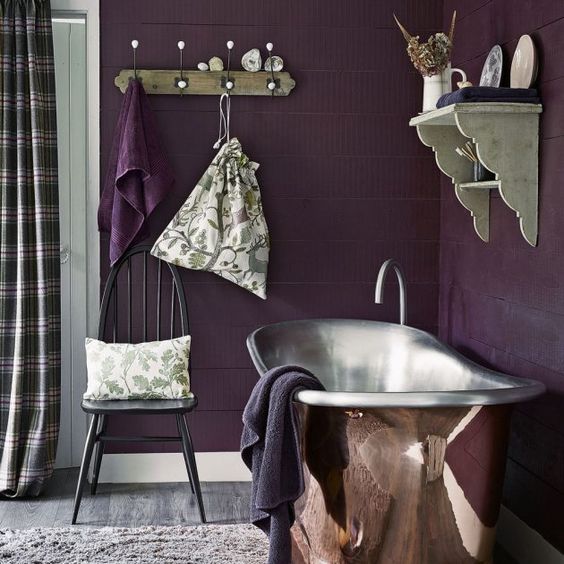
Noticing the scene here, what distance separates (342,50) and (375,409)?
2.07 meters

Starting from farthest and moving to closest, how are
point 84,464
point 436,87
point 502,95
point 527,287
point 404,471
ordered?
point 84,464
point 436,87
point 527,287
point 502,95
point 404,471

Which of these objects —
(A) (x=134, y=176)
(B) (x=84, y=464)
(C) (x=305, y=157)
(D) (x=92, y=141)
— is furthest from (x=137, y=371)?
(C) (x=305, y=157)

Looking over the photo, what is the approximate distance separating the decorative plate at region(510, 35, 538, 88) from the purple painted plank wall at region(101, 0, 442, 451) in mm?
1033

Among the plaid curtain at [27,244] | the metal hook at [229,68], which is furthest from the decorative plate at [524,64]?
the plaid curtain at [27,244]

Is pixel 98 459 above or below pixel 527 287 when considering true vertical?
below

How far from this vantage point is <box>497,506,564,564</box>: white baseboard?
3.15 meters

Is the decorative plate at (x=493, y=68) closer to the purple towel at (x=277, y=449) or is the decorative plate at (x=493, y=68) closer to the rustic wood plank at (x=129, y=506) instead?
the purple towel at (x=277, y=449)

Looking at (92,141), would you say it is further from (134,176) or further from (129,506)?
(129,506)

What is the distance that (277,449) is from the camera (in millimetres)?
2818

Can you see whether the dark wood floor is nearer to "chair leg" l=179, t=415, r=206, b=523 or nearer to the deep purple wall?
"chair leg" l=179, t=415, r=206, b=523

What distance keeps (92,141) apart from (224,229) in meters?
0.71

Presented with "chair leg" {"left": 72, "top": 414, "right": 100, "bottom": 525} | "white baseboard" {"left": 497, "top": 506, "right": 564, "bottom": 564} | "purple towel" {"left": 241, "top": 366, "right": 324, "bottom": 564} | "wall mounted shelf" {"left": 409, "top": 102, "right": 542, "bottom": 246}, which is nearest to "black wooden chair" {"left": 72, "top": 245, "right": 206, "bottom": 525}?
"chair leg" {"left": 72, "top": 414, "right": 100, "bottom": 525}

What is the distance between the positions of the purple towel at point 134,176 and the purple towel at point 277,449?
1.37 meters

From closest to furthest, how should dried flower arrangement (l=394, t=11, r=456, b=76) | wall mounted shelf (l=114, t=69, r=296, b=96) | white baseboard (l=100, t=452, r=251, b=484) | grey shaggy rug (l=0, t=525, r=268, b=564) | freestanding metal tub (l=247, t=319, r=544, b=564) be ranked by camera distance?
freestanding metal tub (l=247, t=319, r=544, b=564)
grey shaggy rug (l=0, t=525, r=268, b=564)
dried flower arrangement (l=394, t=11, r=456, b=76)
wall mounted shelf (l=114, t=69, r=296, b=96)
white baseboard (l=100, t=452, r=251, b=484)
